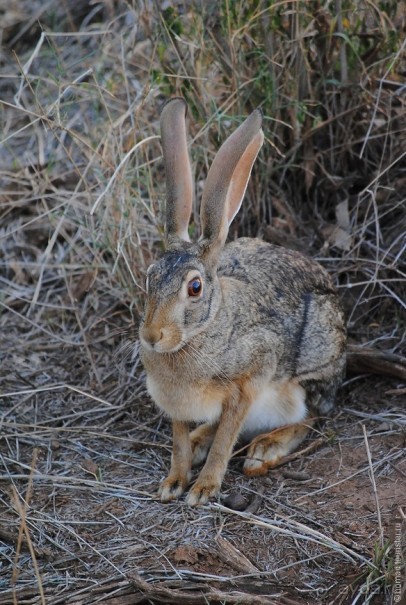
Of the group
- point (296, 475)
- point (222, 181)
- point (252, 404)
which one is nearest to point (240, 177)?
point (222, 181)

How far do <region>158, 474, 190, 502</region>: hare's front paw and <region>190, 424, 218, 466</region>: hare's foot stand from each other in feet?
0.95

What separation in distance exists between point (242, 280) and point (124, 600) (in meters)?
1.76

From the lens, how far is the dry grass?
162 inches

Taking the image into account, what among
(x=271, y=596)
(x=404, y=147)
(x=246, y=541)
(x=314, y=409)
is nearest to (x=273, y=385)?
(x=314, y=409)

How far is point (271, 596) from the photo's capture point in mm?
3746

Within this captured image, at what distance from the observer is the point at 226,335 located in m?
4.54

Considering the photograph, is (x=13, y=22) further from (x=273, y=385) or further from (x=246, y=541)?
(x=246, y=541)

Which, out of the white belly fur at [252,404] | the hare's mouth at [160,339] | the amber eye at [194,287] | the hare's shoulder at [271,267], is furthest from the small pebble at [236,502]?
the hare's shoulder at [271,267]

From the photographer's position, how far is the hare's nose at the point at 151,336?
4.05 metres

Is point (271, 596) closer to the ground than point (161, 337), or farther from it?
closer to the ground

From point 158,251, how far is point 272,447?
1.55 metres

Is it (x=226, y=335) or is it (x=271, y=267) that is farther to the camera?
(x=271, y=267)

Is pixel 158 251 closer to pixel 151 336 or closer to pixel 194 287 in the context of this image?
pixel 194 287

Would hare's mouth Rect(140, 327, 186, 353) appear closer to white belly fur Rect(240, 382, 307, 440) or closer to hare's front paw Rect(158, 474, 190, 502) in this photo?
hare's front paw Rect(158, 474, 190, 502)
